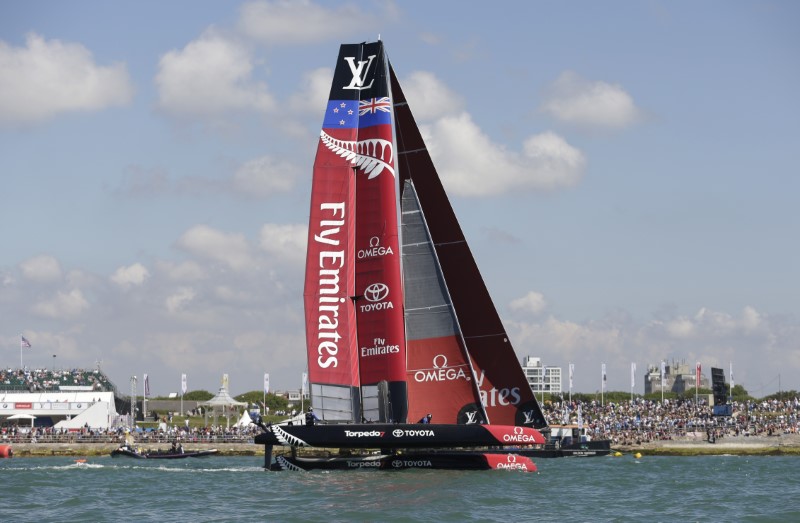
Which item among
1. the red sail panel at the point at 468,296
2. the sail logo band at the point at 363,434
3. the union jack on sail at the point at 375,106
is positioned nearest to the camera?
the sail logo band at the point at 363,434

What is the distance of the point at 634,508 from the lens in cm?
3238

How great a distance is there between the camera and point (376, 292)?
40.7m

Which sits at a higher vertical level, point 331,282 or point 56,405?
point 331,282

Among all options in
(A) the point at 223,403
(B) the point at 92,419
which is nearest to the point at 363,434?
(A) the point at 223,403

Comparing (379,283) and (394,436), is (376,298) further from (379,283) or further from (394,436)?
(394,436)

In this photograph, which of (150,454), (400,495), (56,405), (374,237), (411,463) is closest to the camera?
(400,495)

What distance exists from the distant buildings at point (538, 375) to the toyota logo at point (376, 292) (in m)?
93.5

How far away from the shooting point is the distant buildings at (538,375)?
151625 mm

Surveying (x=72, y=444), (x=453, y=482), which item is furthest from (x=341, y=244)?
(x=72, y=444)

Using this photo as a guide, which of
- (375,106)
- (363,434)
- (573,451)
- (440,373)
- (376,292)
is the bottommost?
(573,451)

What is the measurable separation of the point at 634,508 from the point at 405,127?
18202 millimetres

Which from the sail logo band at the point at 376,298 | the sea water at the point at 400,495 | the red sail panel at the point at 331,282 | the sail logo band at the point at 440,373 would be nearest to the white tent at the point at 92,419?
the sea water at the point at 400,495

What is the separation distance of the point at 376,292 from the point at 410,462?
6.12 m

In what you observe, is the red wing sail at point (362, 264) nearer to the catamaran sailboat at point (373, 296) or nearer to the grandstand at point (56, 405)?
the catamaran sailboat at point (373, 296)
